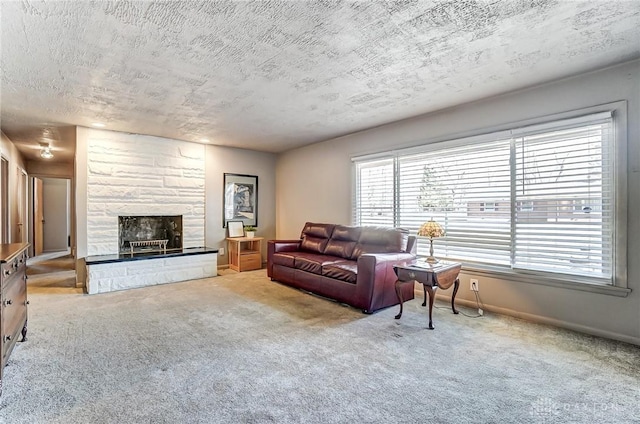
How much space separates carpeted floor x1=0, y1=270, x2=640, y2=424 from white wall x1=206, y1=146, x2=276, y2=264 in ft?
8.44

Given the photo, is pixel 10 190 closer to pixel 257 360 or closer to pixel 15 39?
pixel 15 39

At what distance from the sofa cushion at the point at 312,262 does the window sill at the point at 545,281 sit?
167cm

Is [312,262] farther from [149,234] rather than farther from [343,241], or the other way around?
[149,234]

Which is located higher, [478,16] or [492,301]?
[478,16]

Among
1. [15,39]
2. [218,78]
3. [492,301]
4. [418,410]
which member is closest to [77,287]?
[15,39]

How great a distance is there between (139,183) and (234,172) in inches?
66.5

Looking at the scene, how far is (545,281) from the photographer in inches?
120

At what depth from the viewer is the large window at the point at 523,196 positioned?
9.14 ft

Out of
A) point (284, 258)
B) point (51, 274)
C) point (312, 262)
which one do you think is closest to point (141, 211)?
point (51, 274)

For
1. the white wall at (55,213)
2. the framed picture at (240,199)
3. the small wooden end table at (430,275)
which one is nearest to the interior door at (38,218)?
the white wall at (55,213)

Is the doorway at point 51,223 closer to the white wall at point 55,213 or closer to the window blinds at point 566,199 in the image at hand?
the white wall at point 55,213

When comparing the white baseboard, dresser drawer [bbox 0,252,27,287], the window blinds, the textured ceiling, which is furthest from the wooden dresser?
the window blinds

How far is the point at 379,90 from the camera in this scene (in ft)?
10.6

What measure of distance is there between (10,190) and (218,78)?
492 cm
